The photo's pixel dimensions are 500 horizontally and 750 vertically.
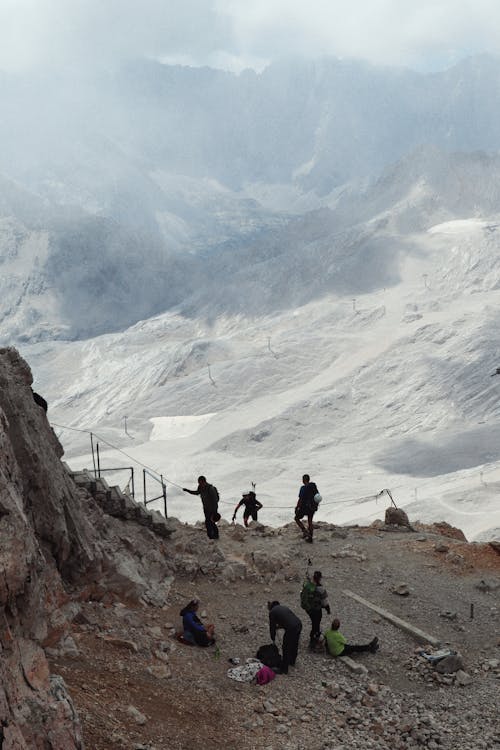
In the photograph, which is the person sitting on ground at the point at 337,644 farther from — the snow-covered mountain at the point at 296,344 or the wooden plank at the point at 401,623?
the snow-covered mountain at the point at 296,344

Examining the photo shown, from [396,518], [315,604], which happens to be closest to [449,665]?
[315,604]

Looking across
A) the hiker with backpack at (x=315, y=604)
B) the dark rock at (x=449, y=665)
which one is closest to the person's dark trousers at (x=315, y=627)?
the hiker with backpack at (x=315, y=604)

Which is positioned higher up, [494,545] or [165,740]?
[494,545]

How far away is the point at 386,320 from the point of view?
4336 inches

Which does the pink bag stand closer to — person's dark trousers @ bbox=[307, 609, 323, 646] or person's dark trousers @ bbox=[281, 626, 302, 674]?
person's dark trousers @ bbox=[281, 626, 302, 674]

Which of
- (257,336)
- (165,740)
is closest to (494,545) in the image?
(165,740)

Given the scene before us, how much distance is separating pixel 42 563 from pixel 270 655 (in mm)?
3948

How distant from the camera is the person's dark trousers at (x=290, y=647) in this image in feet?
35.7

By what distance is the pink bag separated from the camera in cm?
1048

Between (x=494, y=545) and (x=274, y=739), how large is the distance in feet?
29.3

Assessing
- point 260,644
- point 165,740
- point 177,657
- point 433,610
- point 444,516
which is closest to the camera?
point 165,740

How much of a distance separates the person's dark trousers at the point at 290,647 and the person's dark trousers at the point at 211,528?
5234 mm

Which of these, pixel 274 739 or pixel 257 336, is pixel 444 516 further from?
pixel 257 336

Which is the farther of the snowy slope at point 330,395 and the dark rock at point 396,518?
the snowy slope at point 330,395
